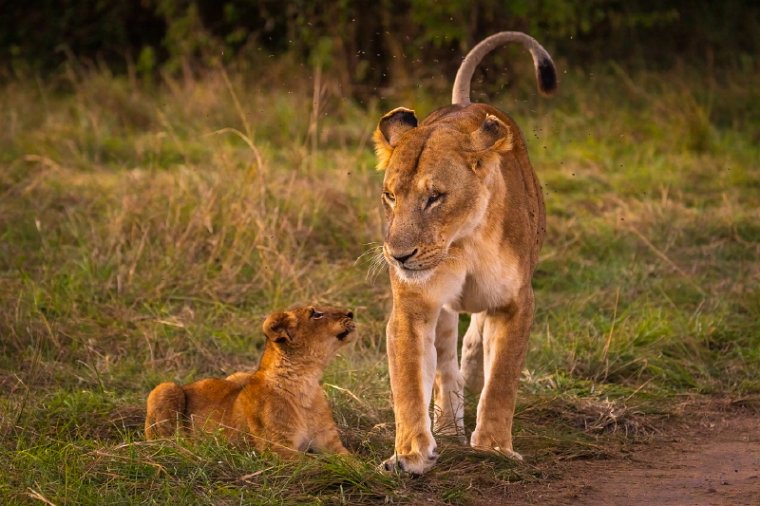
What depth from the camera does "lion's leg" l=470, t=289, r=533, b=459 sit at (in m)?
4.32

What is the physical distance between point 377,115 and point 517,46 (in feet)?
6.87

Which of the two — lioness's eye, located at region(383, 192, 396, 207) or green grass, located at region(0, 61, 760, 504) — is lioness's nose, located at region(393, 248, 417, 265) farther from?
green grass, located at region(0, 61, 760, 504)

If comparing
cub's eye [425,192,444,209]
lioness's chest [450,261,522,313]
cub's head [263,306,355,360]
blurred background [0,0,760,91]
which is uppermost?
cub's eye [425,192,444,209]

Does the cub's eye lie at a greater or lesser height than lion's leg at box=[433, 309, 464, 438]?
greater

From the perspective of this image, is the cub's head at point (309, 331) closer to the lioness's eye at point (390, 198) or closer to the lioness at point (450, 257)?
the lioness at point (450, 257)

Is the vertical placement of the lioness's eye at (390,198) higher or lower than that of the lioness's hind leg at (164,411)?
higher

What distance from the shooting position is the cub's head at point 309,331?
441 cm

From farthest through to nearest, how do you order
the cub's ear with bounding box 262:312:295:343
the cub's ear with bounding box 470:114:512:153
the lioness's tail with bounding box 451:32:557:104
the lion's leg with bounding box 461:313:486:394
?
1. the lioness's tail with bounding box 451:32:557:104
2. the lion's leg with bounding box 461:313:486:394
3. the cub's ear with bounding box 262:312:295:343
4. the cub's ear with bounding box 470:114:512:153

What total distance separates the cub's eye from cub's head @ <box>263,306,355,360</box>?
56 cm

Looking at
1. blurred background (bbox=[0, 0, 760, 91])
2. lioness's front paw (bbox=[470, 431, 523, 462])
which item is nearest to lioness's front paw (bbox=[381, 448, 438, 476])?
lioness's front paw (bbox=[470, 431, 523, 462])

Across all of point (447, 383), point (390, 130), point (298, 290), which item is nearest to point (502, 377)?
point (447, 383)

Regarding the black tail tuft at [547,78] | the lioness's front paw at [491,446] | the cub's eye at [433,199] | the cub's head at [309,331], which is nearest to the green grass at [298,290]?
the lioness's front paw at [491,446]

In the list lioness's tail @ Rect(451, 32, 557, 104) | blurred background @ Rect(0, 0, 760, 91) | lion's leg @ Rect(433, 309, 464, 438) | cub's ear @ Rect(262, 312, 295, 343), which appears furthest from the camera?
blurred background @ Rect(0, 0, 760, 91)

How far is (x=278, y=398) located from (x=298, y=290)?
1.83 metres
